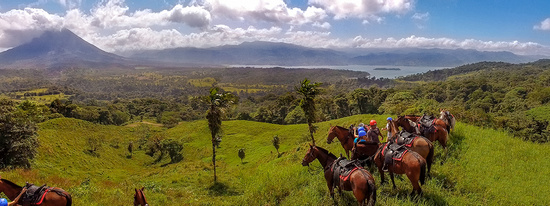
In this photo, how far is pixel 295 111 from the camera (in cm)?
8969

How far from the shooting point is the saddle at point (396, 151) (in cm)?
702

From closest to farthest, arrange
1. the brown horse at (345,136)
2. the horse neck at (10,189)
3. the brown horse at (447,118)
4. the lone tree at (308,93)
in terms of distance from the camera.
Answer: the horse neck at (10,189), the brown horse at (345,136), the brown horse at (447,118), the lone tree at (308,93)

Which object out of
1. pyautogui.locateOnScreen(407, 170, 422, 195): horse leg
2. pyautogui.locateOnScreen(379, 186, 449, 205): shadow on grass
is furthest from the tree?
pyautogui.locateOnScreen(407, 170, 422, 195): horse leg

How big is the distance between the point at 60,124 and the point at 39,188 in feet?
204

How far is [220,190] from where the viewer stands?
72.9ft

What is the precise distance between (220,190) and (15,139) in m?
18.5

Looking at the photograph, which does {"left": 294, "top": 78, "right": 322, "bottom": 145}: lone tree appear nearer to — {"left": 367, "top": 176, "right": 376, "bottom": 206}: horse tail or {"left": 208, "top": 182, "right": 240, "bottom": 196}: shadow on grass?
{"left": 208, "top": 182, "right": 240, "bottom": 196}: shadow on grass

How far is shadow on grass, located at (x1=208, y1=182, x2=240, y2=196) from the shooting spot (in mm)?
21228

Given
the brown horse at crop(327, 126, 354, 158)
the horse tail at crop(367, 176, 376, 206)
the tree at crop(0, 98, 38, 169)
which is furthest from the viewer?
the tree at crop(0, 98, 38, 169)

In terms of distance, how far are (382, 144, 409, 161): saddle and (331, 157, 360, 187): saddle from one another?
47.9 inches

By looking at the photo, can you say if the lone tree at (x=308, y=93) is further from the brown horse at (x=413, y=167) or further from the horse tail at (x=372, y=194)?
the horse tail at (x=372, y=194)

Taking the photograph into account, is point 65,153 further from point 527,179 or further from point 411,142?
point 527,179

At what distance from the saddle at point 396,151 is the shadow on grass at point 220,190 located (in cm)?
1614

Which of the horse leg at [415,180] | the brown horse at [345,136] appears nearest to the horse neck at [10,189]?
the brown horse at [345,136]
